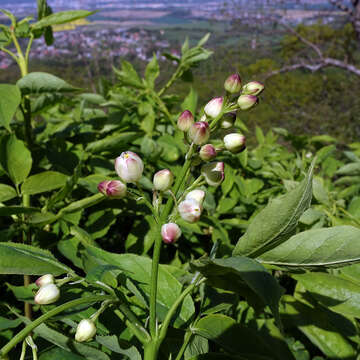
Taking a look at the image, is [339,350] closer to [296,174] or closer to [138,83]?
[296,174]

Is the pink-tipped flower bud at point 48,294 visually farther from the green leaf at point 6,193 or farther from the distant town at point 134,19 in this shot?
the distant town at point 134,19

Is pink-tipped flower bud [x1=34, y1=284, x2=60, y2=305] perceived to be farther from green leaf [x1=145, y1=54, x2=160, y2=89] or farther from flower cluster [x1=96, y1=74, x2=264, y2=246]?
green leaf [x1=145, y1=54, x2=160, y2=89]

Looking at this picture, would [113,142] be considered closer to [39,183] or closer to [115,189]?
[39,183]

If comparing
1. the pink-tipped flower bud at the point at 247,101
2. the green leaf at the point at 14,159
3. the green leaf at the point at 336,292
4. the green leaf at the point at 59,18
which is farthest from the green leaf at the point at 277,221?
the green leaf at the point at 59,18

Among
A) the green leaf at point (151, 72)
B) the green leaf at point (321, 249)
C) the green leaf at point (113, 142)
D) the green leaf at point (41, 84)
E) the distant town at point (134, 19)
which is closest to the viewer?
the green leaf at point (321, 249)

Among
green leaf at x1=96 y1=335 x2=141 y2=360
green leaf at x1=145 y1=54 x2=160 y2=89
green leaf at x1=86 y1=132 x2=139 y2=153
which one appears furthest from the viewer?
green leaf at x1=145 y1=54 x2=160 y2=89

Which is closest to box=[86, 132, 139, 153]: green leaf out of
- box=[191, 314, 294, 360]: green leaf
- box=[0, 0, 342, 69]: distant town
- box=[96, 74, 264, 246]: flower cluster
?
box=[96, 74, 264, 246]: flower cluster

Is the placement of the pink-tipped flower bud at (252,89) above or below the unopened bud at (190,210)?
above
